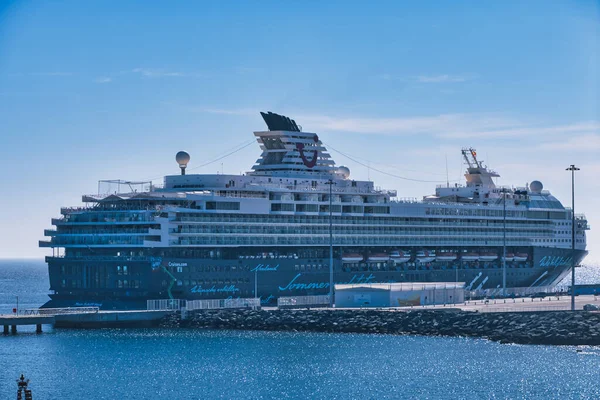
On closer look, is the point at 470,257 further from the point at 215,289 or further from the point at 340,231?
the point at 215,289

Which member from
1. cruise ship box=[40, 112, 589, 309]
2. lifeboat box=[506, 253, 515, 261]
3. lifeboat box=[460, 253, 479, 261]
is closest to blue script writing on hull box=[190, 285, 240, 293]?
cruise ship box=[40, 112, 589, 309]

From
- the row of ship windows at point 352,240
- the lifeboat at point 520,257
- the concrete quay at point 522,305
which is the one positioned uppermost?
the row of ship windows at point 352,240

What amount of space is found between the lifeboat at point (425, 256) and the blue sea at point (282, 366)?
30250mm

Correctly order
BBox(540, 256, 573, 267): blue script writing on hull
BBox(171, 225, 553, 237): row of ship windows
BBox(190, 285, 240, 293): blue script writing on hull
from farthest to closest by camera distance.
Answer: BBox(540, 256, 573, 267): blue script writing on hull, BBox(171, 225, 553, 237): row of ship windows, BBox(190, 285, 240, 293): blue script writing on hull

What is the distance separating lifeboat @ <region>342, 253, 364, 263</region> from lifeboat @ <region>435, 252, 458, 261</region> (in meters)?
10.6

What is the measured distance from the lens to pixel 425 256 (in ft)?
401

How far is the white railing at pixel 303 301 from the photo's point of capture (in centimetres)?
10406

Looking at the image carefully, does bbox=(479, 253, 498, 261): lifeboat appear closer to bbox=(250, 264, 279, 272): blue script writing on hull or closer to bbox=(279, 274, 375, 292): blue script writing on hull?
bbox=(279, 274, 375, 292): blue script writing on hull

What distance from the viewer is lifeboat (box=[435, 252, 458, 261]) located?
124 metres

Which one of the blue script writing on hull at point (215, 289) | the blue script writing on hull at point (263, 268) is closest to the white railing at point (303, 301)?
the blue script writing on hull at point (263, 268)

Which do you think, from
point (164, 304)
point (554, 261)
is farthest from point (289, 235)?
point (554, 261)

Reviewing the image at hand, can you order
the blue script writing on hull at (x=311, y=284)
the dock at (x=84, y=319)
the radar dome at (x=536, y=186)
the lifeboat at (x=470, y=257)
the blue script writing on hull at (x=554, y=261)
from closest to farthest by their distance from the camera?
the dock at (x=84, y=319) → the blue script writing on hull at (x=311, y=284) → the lifeboat at (x=470, y=257) → the blue script writing on hull at (x=554, y=261) → the radar dome at (x=536, y=186)

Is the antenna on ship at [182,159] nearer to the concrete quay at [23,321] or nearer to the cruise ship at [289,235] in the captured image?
the cruise ship at [289,235]

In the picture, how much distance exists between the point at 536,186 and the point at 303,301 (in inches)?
1681
